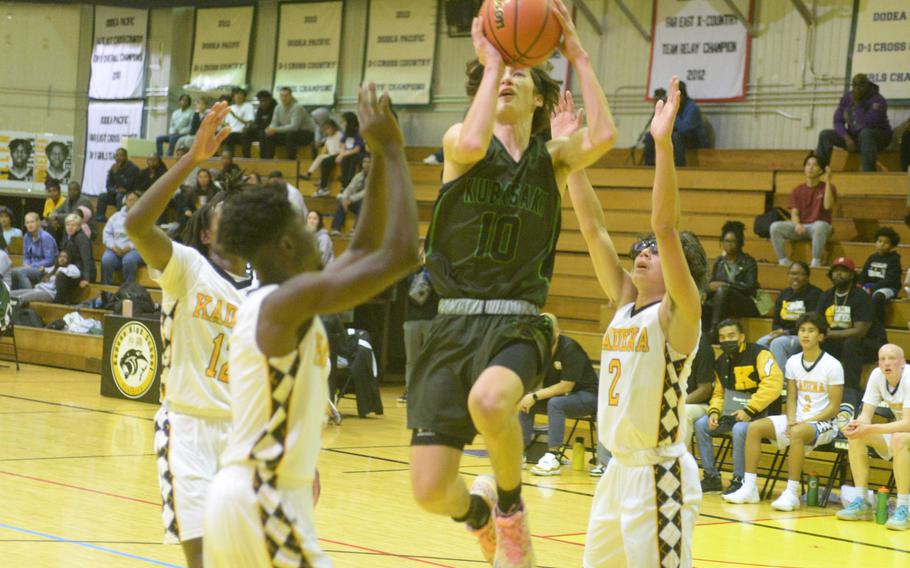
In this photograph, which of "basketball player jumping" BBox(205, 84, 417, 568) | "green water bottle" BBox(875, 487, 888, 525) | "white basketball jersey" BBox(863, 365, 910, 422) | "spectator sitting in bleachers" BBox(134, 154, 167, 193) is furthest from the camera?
"spectator sitting in bleachers" BBox(134, 154, 167, 193)

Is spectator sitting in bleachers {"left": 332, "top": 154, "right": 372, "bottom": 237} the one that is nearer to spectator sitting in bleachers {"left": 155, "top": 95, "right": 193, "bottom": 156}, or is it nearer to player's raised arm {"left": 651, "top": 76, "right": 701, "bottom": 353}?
spectator sitting in bleachers {"left": 155, "top": 95, "right": 193, "bottom": 156}

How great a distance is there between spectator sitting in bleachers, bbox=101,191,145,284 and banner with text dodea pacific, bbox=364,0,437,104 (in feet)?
16.9

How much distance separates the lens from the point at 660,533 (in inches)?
174

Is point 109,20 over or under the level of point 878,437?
over

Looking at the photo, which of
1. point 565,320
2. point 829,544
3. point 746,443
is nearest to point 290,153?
point 565,320

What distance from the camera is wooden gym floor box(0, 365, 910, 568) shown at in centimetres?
676

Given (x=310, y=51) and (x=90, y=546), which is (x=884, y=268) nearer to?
(x=90, y=546)

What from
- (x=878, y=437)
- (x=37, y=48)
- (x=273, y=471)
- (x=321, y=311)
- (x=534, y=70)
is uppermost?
(x=37, y=48)

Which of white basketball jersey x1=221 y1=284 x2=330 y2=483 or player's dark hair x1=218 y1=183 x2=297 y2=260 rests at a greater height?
player's dark hair x1=218 y1=183 x2=297 y2=260

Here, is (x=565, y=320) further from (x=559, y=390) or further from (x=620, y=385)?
(x=620, y=385)

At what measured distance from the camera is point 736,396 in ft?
33.2

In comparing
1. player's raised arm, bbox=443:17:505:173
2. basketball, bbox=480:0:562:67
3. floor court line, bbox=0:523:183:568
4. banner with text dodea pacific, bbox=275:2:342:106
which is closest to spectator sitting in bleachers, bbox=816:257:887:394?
floor court line, bbox=0:523:183:568

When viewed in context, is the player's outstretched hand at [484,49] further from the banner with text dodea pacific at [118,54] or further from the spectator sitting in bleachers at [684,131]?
the banner with text dodea pacific at [118,54]

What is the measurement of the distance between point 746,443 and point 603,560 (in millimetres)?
5401
